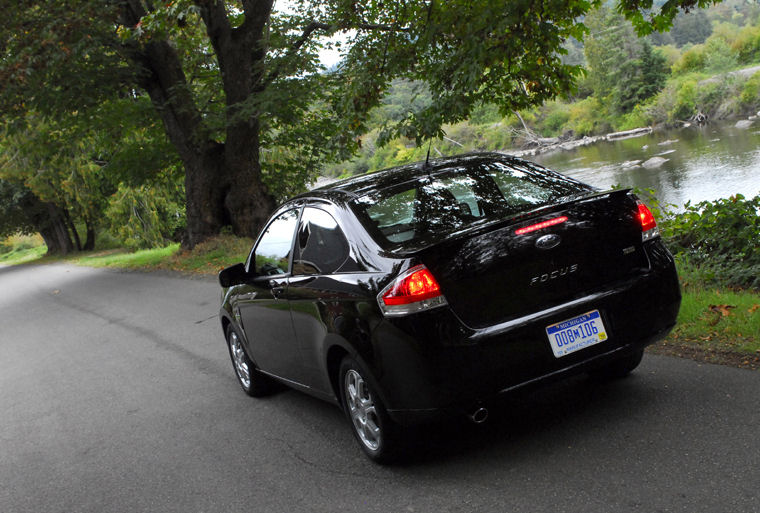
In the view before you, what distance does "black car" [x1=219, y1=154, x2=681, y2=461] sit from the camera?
3.92m

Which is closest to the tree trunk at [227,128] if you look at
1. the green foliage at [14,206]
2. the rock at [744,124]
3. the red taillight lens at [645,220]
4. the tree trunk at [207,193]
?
the tree trunk at [207,193]

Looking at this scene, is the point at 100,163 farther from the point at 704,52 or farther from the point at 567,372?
the point at 704,52

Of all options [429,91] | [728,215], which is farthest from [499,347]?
[429,91]

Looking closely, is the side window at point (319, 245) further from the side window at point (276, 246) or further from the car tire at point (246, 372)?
the car tire at point (246, 372)

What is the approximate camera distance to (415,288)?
12.8 ft

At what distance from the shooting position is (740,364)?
519cm

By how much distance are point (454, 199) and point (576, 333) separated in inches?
46.4

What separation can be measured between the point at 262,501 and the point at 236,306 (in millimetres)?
2312

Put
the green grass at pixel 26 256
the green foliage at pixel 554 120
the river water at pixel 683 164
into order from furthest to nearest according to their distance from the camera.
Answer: the green grass at pixel 26 256
the green foliage at pixel 554 120
the river water at pixel 683 164

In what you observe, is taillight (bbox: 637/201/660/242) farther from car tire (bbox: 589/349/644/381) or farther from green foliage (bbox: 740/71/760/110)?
green foliage (bbox: 740/71/760/110)

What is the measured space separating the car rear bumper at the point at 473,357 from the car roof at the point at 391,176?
1.23 metres

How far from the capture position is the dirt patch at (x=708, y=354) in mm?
5215

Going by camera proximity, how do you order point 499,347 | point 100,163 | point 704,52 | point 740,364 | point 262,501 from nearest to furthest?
point 499,347, point 262,501, point 740,364, point 100,163, point 704,52

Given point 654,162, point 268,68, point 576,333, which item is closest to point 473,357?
point 576,333
